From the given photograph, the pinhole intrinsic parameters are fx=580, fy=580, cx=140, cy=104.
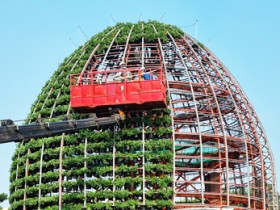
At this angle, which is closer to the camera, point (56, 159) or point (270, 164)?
point (56, 159)

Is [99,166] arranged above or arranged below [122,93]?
below

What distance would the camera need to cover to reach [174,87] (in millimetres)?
39594

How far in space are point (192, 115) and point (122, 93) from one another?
8711 mm

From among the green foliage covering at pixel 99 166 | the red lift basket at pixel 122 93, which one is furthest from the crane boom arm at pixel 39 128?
the green foliage covering at pixel 99 166

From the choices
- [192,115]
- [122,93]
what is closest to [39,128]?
[122,93]

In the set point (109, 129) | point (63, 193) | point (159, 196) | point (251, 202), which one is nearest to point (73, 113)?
point (109, 129)

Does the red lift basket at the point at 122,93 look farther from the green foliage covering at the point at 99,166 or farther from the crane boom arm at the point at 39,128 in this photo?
the green foliage covering at the point at 99,166

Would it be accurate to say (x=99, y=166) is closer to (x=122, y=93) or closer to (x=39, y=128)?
(x=122, y=93)

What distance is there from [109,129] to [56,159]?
13.3 ft

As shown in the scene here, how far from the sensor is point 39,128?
2831 centimetres

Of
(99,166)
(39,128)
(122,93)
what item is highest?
(122,93)

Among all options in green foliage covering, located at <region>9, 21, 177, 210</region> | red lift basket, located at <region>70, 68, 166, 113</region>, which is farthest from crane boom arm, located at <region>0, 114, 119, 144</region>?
green foliage covering, located at <region>9, 21, 177, 210</region>

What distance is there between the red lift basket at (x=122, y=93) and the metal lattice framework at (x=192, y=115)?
12.4 ft

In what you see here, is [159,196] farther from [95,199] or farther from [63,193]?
[63,193]
